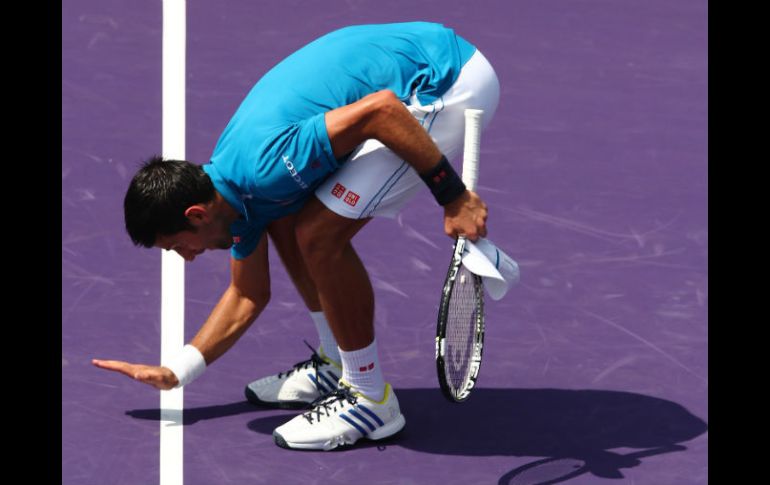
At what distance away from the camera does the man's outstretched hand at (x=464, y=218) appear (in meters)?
9.00

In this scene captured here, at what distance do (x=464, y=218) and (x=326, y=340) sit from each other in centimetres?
147

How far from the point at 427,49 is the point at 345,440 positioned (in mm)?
1928

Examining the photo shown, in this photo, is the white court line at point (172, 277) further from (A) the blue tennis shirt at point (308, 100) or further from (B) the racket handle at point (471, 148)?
(B) the racket handle at point (471, 148)

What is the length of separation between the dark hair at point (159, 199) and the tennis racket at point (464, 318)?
1.25 meters

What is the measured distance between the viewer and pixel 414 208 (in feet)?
37.9

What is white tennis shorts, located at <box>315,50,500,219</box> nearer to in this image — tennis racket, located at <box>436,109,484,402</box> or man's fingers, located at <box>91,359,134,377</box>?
tennis racket, located at <box>436,109,484,402</box>

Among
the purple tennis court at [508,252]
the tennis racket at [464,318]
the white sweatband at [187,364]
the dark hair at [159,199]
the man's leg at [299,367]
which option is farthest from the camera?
the man's leg at [299,367]

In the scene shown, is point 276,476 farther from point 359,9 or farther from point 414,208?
point 359,9

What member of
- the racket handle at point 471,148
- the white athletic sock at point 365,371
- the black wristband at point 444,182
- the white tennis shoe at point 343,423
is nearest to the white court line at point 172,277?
the white tennis shoe at point 343,423

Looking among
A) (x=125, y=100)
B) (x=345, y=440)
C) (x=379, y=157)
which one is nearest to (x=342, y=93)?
(x=379, y=157)

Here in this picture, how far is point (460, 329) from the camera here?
9.19 meters

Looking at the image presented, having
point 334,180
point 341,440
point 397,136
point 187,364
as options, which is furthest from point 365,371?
point 397,136

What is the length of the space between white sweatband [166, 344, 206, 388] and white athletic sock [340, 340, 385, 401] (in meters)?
0.71

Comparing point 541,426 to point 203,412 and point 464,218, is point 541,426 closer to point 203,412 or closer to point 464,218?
point 464,218
